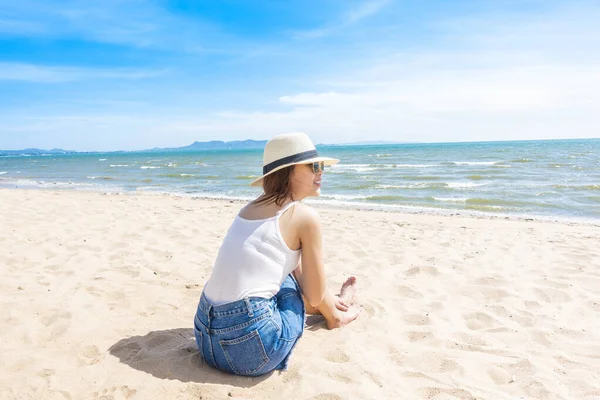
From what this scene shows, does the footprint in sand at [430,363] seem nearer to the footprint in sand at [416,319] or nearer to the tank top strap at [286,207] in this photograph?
the footprint in sand at [416,319]

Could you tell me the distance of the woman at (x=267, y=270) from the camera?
246 centimetres

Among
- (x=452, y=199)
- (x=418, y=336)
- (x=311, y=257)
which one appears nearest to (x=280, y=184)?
(x=311, y=257)

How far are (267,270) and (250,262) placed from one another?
4.2 inches

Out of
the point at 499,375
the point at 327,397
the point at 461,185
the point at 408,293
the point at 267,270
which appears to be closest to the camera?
the point at 327,397

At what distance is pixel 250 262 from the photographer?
246cm

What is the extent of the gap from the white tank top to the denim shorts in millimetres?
55

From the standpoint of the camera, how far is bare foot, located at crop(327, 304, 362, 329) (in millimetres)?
3283

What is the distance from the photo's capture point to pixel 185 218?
8109 mm

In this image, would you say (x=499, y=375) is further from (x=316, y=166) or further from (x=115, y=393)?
(x=115, y=393)

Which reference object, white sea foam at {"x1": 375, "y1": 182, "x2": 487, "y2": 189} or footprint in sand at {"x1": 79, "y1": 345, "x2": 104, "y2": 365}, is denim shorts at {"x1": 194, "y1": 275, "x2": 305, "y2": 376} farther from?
white sea foam at {"x1": 375, "y1": 182, "x2": 487, "y2": 189}

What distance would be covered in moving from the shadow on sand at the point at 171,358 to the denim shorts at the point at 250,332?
0.06m

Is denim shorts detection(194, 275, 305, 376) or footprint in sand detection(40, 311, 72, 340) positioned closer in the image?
denim shorts detection(194, 275, 305, 376)

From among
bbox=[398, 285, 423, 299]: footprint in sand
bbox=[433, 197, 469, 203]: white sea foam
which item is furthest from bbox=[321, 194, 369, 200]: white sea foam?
bbox=[398, 285, 423, 299]: footprint in sand

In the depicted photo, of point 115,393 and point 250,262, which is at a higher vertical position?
point 250,262
